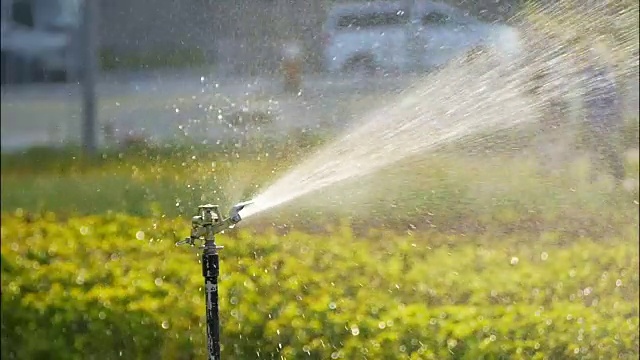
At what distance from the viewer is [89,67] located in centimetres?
538

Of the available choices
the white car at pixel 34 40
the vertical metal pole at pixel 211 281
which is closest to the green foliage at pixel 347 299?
the vertical metal pole at pixel 211 281

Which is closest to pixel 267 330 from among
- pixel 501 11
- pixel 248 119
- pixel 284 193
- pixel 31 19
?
pixel 284 193

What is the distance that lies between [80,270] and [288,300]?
111 centimetres

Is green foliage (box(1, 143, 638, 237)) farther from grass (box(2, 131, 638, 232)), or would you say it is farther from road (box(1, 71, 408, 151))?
road (box(1, 71, 408, 151))

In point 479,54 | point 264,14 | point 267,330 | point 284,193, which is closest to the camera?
point 284,193

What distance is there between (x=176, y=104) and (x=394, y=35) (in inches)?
40.6

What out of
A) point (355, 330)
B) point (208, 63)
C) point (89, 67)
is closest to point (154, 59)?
point (208, 63)

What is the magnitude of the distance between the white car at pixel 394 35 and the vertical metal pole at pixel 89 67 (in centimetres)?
146

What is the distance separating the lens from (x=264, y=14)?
4.25m

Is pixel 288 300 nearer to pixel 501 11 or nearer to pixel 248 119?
pixel 248 119

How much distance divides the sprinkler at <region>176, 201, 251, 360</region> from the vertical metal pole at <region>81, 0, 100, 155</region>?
2.84 metres

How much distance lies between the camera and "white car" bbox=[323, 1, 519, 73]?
4.06 m

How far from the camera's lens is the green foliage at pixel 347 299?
3361 mm

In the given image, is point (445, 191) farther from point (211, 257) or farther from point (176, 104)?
point (211, 257)
